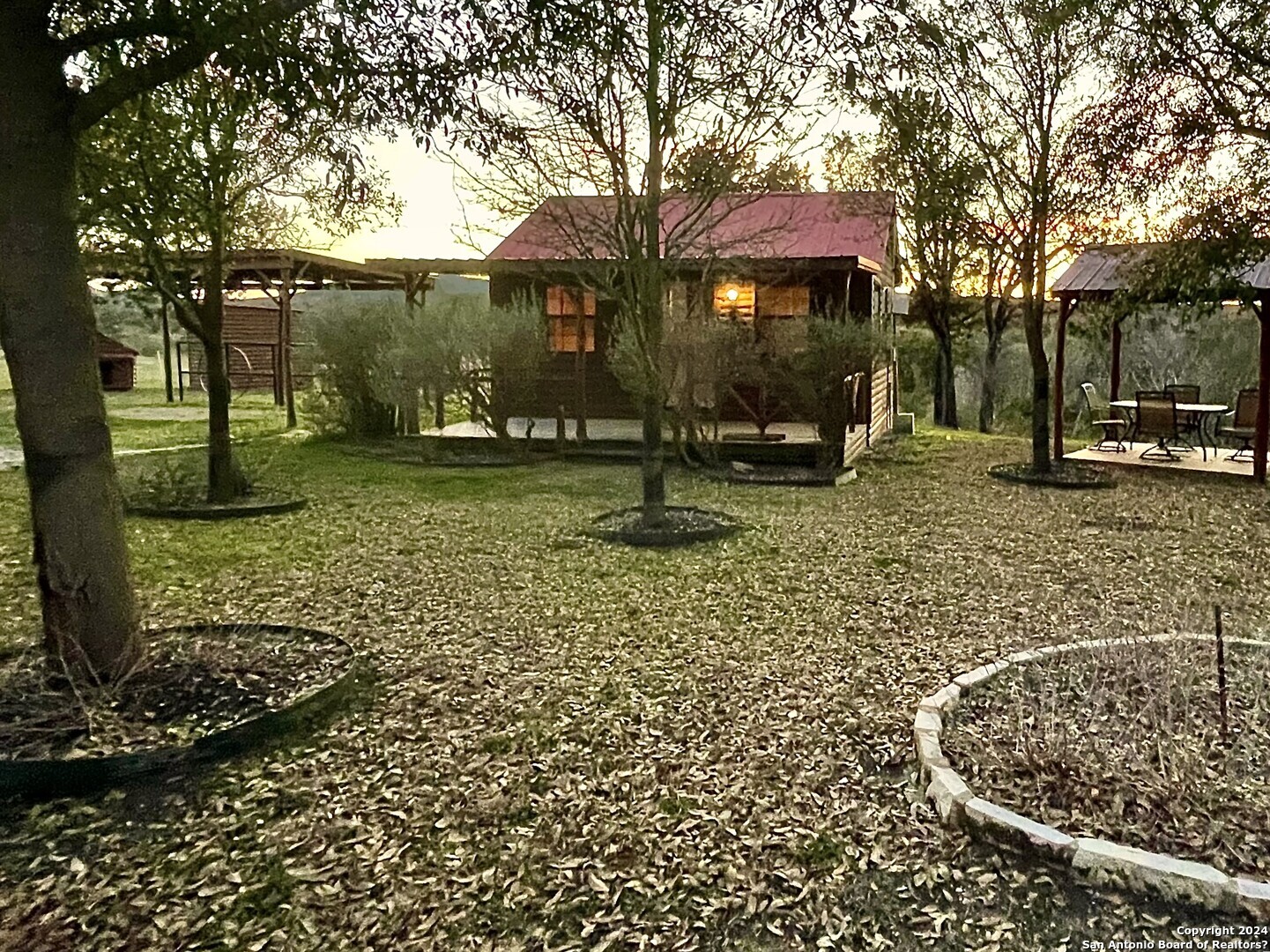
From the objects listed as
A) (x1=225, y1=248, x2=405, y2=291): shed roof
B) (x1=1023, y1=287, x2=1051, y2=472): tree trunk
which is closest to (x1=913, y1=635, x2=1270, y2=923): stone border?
(x1=1023, y1=287, x2=1051, y2=472): tree trunk

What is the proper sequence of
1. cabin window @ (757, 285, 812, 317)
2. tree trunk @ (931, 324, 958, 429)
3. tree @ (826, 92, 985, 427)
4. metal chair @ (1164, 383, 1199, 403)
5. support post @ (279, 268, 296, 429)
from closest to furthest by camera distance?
tree @ (826, 92, 985, 427)
metal chair @ (1164, 383, 1199, 403)
cabin window @ (757, 285, 812, 317)
support post @ (279, 268, 296, 429)
tree trunk @ (931, 324, 958, 429)

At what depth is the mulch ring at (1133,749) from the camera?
2.61m

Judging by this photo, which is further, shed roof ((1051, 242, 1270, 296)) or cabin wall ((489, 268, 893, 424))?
cabin wall ((489, 268, 893, 424))

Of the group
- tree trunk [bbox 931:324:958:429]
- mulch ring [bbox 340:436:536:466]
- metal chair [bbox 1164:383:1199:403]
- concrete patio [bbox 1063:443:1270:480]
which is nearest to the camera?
concrete patio [bbox 1063:443:1270:480]

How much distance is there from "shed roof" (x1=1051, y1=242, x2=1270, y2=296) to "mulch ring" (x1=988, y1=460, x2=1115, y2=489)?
201 centimetres

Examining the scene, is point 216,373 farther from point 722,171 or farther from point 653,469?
point 722,171

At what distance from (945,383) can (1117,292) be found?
10.4 meters

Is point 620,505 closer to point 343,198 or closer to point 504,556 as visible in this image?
point 504,556

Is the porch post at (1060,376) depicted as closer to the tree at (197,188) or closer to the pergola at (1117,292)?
the pergola at (1117,292)

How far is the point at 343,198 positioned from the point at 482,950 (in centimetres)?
301

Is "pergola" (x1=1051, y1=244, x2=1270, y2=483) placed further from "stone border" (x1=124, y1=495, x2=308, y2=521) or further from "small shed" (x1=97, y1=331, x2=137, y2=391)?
"small shed" (x1=97, y1=331, x2=137, y2=391)

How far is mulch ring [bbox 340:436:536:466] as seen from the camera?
1096 cm

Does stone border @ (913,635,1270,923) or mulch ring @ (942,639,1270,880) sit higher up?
mulch ring @ (942,639,1270,880)

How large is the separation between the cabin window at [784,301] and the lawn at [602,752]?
5945mm
